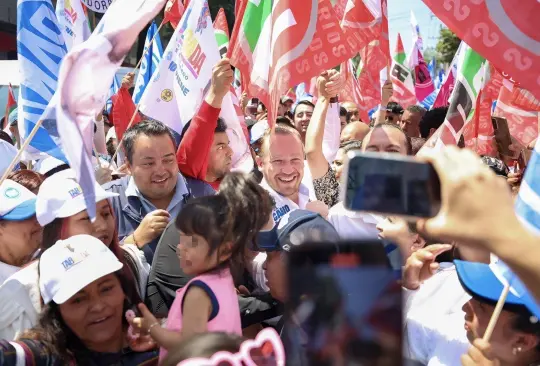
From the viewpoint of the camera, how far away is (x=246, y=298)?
2.48m

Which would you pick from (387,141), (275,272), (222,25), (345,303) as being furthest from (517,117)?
(345,303)

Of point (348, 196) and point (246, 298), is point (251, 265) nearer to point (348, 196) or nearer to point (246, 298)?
point (246, 298)

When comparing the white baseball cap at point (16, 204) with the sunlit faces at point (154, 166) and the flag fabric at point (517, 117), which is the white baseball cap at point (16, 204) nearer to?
the sunlit faces at point (154, 166)

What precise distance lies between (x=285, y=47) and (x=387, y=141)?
81cm

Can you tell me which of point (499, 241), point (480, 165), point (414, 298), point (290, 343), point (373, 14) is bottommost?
point (414, 298)

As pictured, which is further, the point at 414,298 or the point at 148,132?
the point at 148,132

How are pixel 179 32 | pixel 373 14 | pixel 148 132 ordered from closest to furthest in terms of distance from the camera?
1. pixel 148 132
2. pixel 179 32
3. pixel 373 14

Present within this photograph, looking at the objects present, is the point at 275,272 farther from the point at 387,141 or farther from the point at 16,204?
the point at 387,141

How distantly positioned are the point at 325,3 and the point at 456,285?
91.5 inches

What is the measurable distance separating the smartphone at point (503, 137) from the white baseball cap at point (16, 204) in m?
3.85

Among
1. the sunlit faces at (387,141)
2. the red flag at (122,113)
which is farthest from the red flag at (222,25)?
the sunlit faces at (387,141)

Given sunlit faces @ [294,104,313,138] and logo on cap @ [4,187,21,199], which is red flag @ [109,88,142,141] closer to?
sunlit faces @ [294,104,313,138]

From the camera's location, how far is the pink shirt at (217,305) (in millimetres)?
2014

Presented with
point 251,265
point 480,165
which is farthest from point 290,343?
point 251,265
